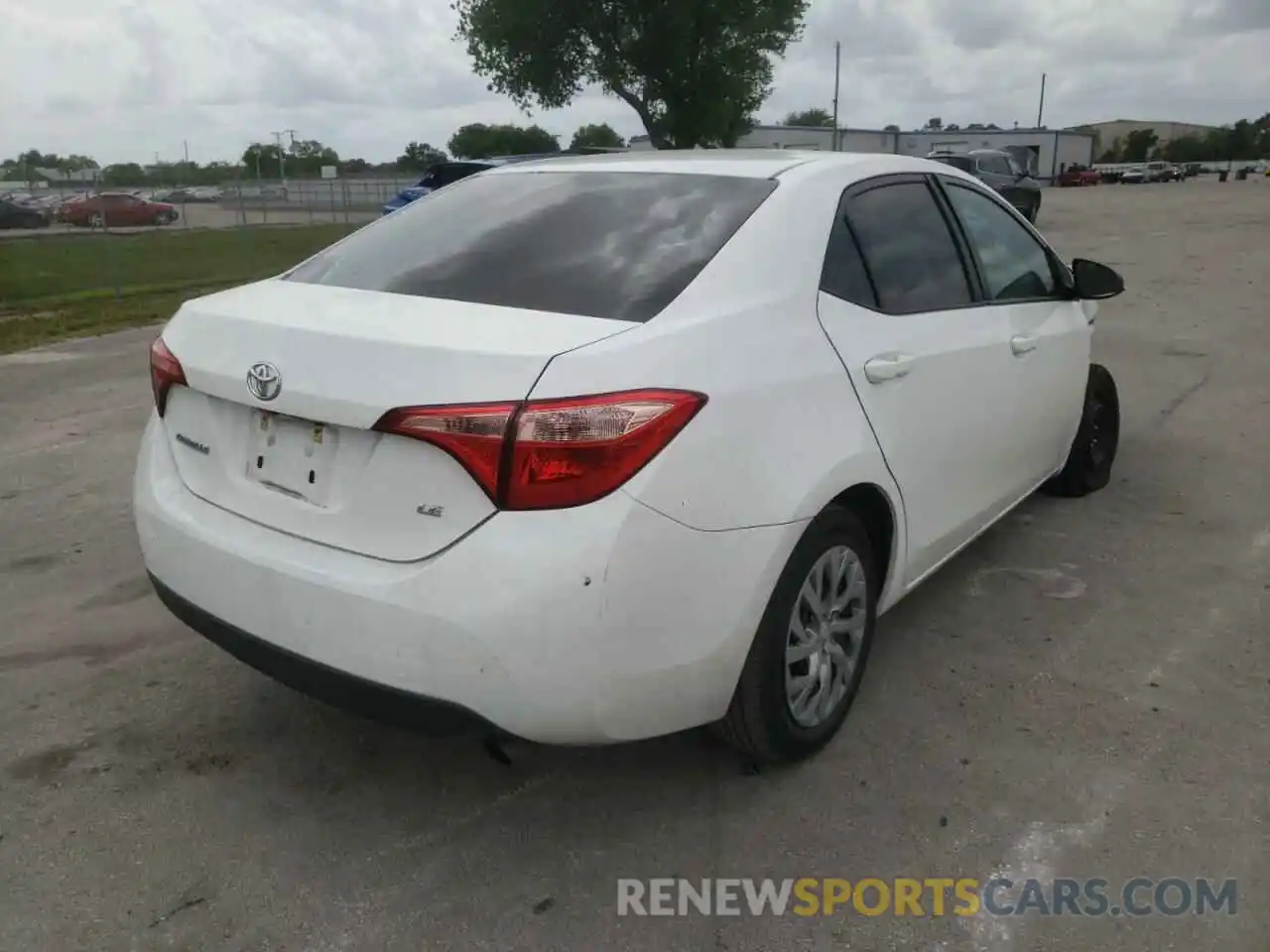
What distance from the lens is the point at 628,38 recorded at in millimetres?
32656

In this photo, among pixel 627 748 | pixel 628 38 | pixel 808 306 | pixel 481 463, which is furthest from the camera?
pixel 628 38

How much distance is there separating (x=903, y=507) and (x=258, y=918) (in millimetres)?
2004

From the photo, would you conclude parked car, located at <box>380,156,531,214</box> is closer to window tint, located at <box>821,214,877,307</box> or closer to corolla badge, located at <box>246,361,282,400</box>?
window tint, located at <box>821,214,877,307</box>

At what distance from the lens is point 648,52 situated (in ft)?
107

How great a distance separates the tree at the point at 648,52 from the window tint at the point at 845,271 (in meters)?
30.8

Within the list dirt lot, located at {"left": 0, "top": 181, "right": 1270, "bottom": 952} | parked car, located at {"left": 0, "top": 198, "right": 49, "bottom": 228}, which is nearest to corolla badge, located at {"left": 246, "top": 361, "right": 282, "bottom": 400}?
dirt lot, located at {"left": 0, "top": 181, "right": 1270, "bottom": 952}

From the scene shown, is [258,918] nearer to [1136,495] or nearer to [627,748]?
[627,748]

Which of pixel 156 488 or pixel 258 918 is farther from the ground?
pixel 156 488

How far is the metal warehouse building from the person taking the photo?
2379 inches

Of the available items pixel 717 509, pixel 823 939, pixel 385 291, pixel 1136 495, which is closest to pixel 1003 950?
pixel 823 939

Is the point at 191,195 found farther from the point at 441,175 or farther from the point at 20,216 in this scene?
the point at 441,175

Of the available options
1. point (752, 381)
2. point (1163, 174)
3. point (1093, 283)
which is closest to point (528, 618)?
point (752, 381)

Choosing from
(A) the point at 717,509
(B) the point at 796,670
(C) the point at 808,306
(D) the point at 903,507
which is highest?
(C) the point at 808,306

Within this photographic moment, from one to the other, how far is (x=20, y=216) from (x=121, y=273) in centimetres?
1384
